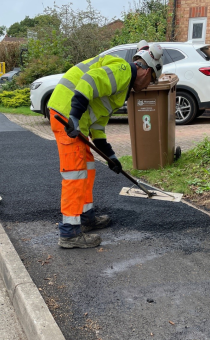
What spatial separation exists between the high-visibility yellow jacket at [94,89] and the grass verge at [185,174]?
1.92 m

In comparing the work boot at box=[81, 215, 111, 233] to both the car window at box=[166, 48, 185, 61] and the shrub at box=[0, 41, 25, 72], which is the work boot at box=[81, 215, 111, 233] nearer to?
the car window at box=[166, 48, 185, 61]

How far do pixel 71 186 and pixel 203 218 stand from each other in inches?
61.6

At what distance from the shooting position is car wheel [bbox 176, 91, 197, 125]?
32.0 feet

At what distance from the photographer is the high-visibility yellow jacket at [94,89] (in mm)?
3428

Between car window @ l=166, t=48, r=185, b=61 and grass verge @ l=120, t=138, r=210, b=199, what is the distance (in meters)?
3.85

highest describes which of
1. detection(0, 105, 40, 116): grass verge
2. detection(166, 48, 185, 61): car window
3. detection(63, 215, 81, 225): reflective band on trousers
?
detection(166, 48, 185, 61): car window

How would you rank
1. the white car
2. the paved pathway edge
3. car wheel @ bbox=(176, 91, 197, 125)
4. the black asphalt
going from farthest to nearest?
car wheel @ bbox=(176, 91, 197, 125) < the white car < the black asphalt < the paved pathway edge

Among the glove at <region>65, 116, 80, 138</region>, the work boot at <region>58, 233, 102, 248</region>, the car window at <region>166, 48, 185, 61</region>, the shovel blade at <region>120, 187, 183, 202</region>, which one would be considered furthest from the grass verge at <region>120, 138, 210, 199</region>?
the car window at <region>166, 48, 185, 61</region>

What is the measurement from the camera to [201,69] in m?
9.62

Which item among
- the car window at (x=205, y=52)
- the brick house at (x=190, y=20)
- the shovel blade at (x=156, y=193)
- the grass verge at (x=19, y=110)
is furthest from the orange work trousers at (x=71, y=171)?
the brick house at (x=190, y=20)

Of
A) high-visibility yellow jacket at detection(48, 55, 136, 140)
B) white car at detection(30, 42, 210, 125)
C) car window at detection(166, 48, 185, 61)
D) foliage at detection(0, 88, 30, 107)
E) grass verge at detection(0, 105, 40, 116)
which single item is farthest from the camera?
foliage at detection(0, 88, 30, 107)

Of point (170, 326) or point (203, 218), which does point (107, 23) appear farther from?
point (170, 326)

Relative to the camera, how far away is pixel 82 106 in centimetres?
342

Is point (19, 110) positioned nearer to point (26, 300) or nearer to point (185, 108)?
point (185, 108)
